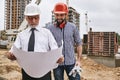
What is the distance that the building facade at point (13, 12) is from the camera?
328ft

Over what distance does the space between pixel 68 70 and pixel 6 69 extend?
1001 centimetres

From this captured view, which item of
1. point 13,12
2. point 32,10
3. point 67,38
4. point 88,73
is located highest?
point 13,12

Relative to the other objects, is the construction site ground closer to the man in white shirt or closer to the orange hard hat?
the orange hard hat

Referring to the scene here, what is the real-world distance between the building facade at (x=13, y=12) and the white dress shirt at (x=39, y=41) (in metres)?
96.1

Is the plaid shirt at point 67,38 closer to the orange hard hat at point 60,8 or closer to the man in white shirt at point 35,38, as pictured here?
the orange hard hat at point 60,8

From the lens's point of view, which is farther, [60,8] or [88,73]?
[88,73]

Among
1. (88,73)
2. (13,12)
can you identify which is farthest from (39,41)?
(13,12)

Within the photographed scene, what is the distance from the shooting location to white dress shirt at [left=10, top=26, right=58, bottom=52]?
12.8 ft

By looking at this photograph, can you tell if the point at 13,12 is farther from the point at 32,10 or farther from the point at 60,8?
the point at 32,10

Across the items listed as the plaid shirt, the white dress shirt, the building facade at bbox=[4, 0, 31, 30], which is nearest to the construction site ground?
the plaid shirt

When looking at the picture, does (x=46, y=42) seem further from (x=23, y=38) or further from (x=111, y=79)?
(x=111, y=79)

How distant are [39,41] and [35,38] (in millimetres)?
53

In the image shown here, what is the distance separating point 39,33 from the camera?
3961mm

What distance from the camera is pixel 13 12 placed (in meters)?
101
